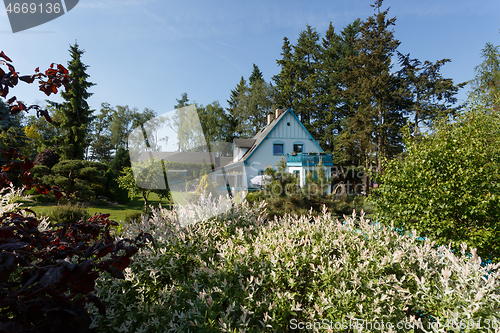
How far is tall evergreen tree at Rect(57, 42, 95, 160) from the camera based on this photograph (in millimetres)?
20641

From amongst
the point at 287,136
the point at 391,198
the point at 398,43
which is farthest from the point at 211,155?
the point at 391,198

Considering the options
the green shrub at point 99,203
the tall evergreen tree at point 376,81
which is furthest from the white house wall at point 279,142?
the green shrub at point 99,203

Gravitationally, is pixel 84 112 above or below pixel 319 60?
below

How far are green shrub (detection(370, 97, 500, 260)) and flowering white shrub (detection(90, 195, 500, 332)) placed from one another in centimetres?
241

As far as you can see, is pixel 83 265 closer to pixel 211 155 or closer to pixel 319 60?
pixel 211 155

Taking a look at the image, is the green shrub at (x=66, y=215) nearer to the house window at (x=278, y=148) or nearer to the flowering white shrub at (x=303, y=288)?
the flowering white shrub at (x=303, y=288)

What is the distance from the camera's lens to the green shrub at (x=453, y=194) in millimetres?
4164

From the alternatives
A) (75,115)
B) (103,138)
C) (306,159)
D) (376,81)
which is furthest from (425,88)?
(103,138)

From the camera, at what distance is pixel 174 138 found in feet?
119

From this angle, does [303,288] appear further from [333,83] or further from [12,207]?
[333,83]

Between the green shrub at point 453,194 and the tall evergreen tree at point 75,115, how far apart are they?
24.1m

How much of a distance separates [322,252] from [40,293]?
232cm

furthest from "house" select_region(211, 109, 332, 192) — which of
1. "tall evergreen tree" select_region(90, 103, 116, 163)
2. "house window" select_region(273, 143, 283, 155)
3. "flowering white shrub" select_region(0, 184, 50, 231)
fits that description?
"tall evergreen tree" select_region(90, 103, 116, 163)

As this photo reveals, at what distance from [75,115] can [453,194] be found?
27.2m
